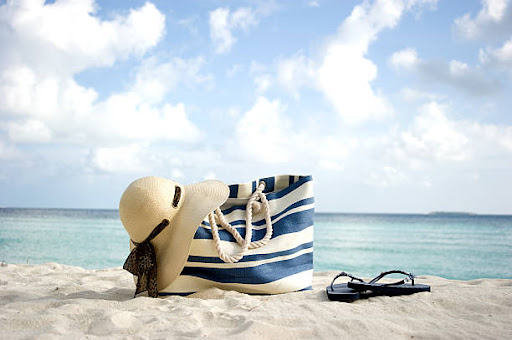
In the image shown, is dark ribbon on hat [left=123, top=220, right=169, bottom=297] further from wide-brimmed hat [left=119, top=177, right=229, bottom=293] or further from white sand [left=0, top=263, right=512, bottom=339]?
white sand [left=0, top=263, right=512, bottom=339]

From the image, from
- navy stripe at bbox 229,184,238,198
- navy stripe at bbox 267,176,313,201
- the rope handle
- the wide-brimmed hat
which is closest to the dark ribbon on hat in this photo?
the wide-brimmed hat

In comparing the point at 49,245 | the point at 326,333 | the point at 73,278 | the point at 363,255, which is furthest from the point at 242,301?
the point at 49,245

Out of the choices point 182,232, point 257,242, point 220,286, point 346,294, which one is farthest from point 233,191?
point 346,294

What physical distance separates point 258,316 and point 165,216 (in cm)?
89

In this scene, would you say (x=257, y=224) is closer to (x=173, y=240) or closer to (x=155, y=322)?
(x=173, y=240)

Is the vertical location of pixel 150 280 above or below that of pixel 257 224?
below

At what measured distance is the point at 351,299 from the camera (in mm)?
2332

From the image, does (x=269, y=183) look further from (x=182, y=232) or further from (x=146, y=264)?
(x=146, y=264)

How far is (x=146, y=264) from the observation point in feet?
8.34

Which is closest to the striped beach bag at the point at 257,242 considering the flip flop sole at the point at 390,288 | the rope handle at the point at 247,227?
the rope handle at the point at 247,227

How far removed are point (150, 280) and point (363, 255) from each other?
776 centimetres

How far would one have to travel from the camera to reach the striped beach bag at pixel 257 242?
2.58 meters

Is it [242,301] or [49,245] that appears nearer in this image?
[242,301]

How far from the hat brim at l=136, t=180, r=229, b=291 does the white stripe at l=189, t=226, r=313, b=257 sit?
88mm
